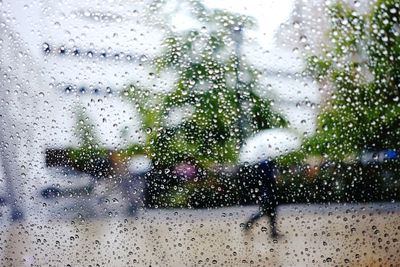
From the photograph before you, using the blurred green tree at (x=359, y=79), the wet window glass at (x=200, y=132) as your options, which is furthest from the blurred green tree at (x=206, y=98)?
the blurred green tree at (x=359, y=79)

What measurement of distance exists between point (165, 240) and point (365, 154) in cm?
44

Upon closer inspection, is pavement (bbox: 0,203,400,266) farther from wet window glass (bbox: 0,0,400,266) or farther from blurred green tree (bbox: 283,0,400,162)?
blurred green tree (bbox: 283,0,400,162)

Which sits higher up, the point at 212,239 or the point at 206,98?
the point at 206,98

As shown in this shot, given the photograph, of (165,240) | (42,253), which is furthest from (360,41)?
(42,253)

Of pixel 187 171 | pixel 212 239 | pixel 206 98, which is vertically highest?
pixel 206 98

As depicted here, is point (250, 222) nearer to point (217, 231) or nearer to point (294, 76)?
point (217, 231)

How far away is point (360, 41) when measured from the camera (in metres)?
0.84

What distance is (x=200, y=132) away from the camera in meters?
0.90

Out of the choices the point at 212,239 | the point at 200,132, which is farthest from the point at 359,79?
the point at 212,239

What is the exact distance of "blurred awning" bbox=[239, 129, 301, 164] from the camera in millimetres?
875

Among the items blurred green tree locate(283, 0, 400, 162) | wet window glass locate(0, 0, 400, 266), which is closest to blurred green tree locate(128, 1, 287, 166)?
wet window glass locate(0, 0, 400, 266)

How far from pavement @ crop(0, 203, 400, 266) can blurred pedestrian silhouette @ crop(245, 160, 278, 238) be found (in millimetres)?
13

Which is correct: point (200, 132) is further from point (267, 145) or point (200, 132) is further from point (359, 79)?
point (359, 79)

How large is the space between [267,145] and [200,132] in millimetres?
139
